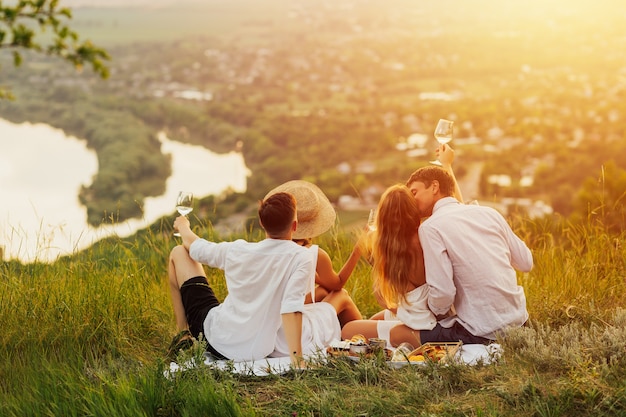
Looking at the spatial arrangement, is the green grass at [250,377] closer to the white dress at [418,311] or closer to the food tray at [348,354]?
the food tray at [348,354]

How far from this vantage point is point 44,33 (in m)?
5.58

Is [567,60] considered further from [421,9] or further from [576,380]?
[576,380]

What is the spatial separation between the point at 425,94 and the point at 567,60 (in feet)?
44.6

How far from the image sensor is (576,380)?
2.90m

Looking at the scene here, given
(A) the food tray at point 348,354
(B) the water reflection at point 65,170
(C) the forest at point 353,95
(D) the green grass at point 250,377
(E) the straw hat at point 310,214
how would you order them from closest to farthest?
(D) the green grass at point 250,377, (A) the food tray at point 348,354, (E) the straw hat at point 310,214, (B) the water reflection at point 65,170, (C) the forest at point 353,95

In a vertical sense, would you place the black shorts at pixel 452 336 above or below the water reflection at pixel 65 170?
above

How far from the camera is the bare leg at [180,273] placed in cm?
409

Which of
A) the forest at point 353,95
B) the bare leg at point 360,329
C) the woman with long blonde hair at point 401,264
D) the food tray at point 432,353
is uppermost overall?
the woman with long blonde hair at point 401,264

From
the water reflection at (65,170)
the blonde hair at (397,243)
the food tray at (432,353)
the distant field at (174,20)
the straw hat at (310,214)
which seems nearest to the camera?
the food tray at (432,353)

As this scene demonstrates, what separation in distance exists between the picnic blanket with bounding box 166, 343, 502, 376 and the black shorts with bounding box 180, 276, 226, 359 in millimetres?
255

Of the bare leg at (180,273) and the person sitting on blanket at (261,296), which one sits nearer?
the person sitting on blanket at (261,296)

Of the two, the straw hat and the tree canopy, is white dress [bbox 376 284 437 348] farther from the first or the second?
the tree canopy

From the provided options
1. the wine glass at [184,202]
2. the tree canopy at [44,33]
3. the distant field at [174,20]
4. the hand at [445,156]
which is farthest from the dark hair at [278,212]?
the distant field at [174,20]

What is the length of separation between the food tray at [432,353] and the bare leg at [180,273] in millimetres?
1236
